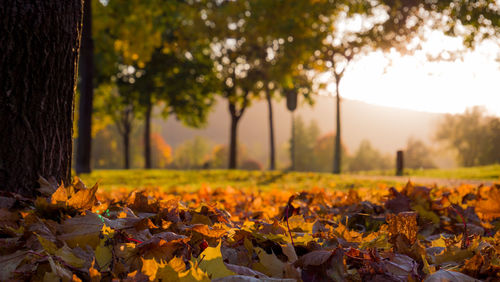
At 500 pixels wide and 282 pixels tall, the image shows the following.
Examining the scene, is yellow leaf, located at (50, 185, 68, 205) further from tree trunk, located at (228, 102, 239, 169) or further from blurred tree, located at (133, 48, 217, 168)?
tree trunk, located at (228, 102, 239, 169)

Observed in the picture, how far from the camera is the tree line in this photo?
2.28 m

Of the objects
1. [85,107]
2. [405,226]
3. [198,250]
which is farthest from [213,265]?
[85,107]

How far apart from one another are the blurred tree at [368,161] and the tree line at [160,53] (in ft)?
169

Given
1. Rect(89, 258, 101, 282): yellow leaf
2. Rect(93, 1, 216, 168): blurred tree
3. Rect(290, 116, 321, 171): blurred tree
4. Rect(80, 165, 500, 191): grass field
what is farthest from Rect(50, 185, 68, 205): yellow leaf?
Rect(290, 116, 321, 171): blurred tree

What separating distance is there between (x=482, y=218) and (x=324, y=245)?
198cm

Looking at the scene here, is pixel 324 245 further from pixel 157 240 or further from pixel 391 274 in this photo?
pixel 157 240

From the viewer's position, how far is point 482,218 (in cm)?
295

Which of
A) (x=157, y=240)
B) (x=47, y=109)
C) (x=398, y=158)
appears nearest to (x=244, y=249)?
(x=157, y=240)

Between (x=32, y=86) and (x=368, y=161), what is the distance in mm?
76713

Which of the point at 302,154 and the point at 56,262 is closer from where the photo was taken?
the point at 56,262

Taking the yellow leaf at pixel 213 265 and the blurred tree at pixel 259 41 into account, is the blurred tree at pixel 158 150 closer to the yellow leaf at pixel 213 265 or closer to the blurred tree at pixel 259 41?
the blurred tree at pixel 259 41

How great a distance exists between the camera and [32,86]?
90.4 inches

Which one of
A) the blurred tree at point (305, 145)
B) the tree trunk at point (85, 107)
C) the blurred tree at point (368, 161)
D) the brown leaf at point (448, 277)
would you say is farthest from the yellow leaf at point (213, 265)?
the blurred tree at point (305, 145)

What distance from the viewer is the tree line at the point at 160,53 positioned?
7.48 feet
